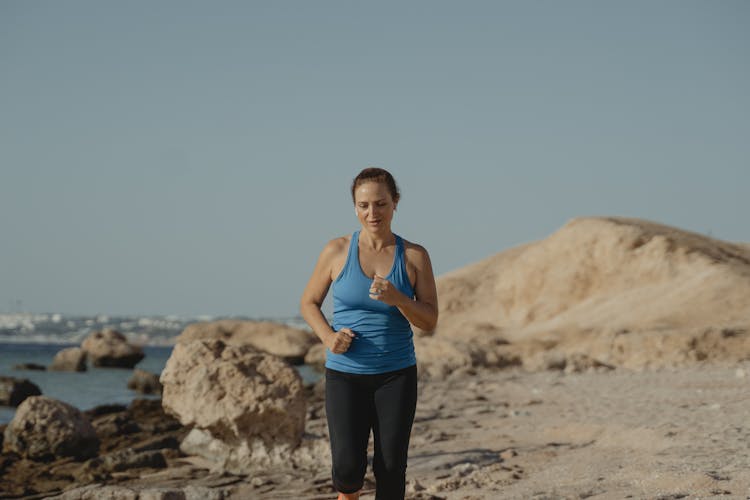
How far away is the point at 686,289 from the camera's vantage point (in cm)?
2792

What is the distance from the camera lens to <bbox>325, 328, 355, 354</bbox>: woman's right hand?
396 centimetres

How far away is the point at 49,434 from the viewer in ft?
37.0

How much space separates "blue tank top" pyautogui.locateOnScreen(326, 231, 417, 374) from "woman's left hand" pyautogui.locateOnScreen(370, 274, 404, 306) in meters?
0.13

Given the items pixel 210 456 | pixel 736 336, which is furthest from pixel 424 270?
pixel 736 336

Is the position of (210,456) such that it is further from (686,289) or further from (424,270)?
(686,289)

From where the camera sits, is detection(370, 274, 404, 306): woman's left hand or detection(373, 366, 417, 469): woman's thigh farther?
detection(373, 366, 417, 469): woman's thigh

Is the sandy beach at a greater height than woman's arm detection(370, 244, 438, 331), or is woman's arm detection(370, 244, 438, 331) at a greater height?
woman's arm detection(370, 244, 438, 331)

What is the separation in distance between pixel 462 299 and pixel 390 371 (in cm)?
4455

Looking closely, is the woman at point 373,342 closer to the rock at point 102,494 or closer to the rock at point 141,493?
the rock at point 141,493

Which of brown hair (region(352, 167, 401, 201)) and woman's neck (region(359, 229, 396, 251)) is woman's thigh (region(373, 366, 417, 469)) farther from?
brown hair (region(352, 167, 401, 201))

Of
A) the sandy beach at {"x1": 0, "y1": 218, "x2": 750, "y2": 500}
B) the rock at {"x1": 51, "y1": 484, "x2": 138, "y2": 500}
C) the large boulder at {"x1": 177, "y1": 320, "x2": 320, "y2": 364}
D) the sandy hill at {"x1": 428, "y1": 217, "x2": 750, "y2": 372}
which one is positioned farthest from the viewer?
the large boulder at {"x1": 177, "y1": 320, "x2": 320, "y2": 364}

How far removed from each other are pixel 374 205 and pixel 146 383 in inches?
910

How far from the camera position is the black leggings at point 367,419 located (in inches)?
159

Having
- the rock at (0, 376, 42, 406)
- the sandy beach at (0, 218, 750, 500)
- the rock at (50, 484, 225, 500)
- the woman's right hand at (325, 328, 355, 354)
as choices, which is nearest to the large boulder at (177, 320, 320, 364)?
the sandy beach at (0, 218, 750, 500)
